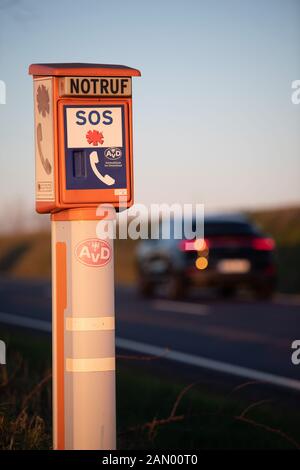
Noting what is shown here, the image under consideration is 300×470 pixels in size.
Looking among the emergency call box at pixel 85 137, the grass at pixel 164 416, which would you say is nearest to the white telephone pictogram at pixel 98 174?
the emergency call box at pixel 85 137

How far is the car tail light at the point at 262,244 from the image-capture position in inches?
731

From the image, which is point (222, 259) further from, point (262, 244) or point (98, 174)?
point (98, 174)

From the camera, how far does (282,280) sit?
2314cm

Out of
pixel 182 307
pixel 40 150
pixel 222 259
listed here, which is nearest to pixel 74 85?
pixel 40 150

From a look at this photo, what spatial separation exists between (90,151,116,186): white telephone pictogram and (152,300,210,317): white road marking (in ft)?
38.4

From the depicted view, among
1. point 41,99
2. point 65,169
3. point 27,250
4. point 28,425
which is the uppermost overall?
point 41,99

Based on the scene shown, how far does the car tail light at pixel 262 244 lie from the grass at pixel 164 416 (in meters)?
9.39

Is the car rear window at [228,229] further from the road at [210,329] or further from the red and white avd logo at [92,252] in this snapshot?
the red and white avd logo at [92,252]

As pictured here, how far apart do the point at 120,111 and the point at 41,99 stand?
0.38m

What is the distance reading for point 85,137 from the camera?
177 inches

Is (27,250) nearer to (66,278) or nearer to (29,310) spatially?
(29,310)

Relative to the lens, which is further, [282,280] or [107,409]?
[282,280]

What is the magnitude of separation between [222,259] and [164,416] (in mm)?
11113

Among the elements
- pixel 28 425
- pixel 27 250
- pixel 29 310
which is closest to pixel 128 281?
pixel 29 310
